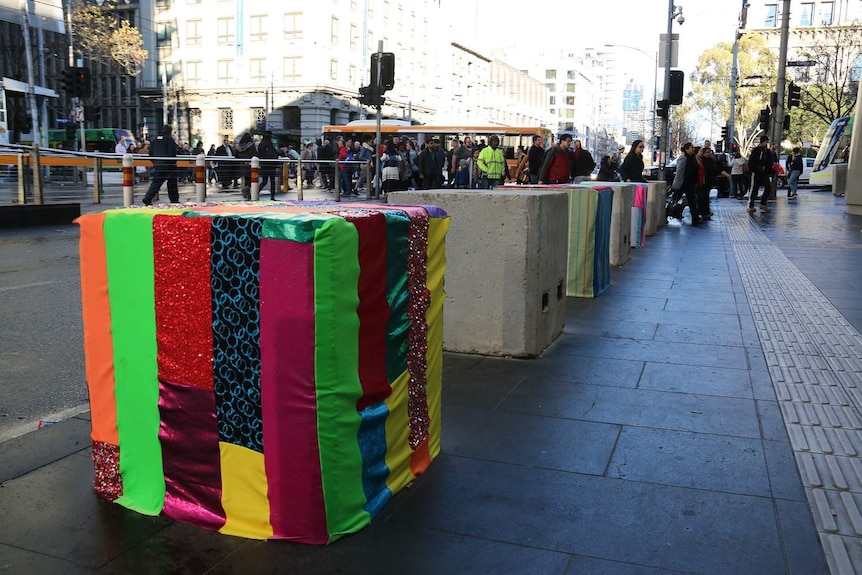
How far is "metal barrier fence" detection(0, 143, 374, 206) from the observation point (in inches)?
559

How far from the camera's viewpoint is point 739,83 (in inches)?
A: 2598

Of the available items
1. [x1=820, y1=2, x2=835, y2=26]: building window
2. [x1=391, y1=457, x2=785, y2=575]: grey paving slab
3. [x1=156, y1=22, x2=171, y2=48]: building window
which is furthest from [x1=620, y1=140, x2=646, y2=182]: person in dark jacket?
[x1=820, y1=2, x2=835, y2=26]: building window

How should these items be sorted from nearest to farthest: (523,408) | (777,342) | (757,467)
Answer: (757,467), (523,408), (777,342)

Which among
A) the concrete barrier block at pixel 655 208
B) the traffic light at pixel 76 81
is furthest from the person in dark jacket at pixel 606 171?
the traffic light at pixel 76 81

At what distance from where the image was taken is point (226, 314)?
289cm

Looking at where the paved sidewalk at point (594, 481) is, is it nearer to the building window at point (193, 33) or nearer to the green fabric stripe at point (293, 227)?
the green fabric stripe at point (293, 227)

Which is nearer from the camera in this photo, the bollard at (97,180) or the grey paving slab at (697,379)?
the grey paving slab at (697,379)

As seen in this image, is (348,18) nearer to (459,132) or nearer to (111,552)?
(459,132)

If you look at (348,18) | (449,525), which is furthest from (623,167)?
(348,18)

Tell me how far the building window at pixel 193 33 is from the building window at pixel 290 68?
7712 millimetres

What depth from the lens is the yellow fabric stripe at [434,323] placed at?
3570mm

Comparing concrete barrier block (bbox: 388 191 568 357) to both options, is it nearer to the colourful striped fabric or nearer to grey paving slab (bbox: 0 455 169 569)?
the colourful striped fabric

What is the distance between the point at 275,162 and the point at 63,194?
649cm

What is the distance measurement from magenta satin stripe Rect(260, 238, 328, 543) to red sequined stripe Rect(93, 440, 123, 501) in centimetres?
74
